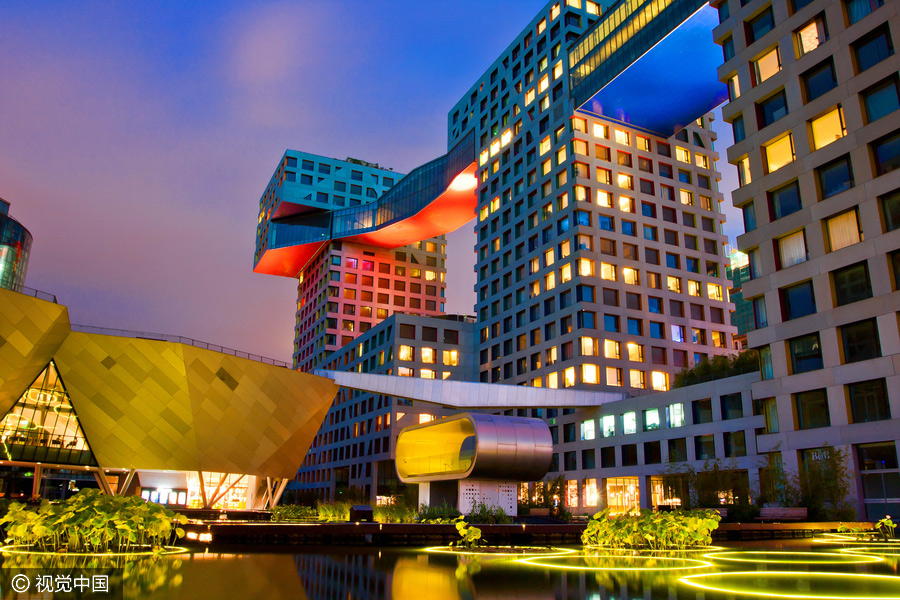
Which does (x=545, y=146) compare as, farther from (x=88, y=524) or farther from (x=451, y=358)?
(x=88, y=524)

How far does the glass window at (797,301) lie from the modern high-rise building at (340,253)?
78.7 m

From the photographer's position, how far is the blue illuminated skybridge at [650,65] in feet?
221

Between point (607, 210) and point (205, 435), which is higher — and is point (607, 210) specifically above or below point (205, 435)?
above

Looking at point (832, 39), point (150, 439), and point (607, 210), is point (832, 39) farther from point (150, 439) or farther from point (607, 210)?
point (150, 439)

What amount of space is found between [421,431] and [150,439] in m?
18.2

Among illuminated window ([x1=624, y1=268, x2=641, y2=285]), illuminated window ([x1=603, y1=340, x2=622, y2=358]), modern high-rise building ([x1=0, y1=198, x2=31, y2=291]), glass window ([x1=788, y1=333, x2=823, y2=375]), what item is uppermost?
modern high-rise building ([x1=0, y1=198, x2=31, y2=291])

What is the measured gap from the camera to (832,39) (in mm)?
41406

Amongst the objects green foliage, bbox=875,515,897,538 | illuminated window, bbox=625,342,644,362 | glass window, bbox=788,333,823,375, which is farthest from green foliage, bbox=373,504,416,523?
illuminated window, bbox=625,342,644,362

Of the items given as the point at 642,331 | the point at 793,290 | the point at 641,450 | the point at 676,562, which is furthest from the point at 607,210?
the point at 676,562

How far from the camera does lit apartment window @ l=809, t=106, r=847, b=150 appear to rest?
134ft

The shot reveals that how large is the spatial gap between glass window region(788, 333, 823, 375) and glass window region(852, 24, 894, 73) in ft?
54.0

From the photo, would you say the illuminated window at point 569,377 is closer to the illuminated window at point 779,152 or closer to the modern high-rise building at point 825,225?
the modern high-rise building at point 825,225

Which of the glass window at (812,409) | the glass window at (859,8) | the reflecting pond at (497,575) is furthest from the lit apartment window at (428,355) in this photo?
the reflecting pond at (497,575)

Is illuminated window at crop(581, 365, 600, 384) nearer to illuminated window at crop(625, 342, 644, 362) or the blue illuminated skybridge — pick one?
illuminated window at crop(625, 342, 644, 362)
